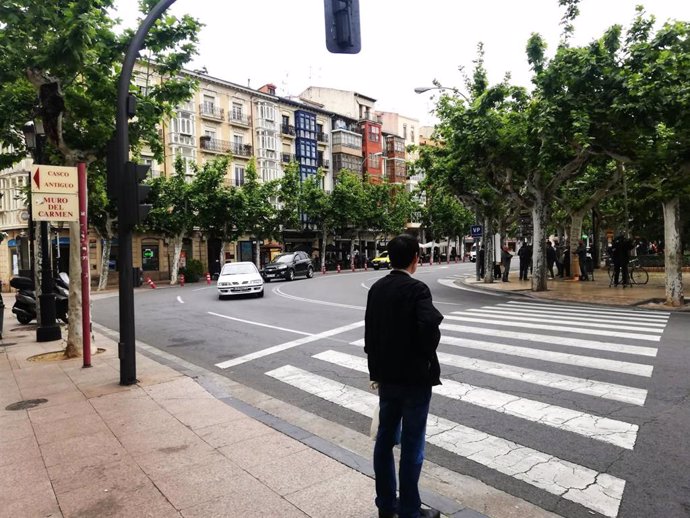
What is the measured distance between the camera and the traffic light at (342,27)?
555 cm

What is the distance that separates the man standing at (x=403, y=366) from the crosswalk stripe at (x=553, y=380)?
136 inches

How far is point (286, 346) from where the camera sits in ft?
30.5

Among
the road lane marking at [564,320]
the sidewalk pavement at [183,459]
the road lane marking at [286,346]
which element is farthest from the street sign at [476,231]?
the sidewalk pavement at [183,459]

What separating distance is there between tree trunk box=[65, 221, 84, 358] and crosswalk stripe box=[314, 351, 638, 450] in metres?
6.25

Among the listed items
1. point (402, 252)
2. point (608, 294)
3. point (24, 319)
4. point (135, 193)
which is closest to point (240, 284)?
point (24, 319)

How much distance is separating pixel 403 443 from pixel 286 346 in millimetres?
6385

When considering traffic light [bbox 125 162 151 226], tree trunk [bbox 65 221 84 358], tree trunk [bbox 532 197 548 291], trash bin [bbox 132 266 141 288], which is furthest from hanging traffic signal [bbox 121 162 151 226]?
tree trunk [bbox 532 197 548 291]

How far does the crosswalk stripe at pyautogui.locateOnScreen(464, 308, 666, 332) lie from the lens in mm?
10352

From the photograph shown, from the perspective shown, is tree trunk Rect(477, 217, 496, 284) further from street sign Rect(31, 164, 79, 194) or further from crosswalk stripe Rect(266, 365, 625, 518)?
street sign Rect(31, 164, 79, 194)

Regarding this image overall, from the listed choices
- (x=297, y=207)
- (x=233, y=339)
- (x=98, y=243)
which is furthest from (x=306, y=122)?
(x=233, y=339)

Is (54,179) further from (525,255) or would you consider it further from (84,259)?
(525,255)

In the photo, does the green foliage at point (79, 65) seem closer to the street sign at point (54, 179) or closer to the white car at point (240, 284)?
the street sign at point (54, 179)

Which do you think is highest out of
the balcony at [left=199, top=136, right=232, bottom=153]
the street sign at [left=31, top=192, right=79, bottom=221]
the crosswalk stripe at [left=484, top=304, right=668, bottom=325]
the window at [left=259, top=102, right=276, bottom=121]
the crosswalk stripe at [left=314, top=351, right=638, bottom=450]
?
the window at [left=259, top=102, right=276, bottom=121]

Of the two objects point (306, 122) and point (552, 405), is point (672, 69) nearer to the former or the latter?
point (552, 405)
